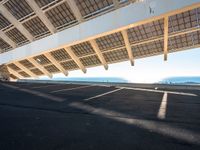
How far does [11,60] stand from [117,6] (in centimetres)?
1678

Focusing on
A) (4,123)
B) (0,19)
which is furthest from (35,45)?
(4,123)

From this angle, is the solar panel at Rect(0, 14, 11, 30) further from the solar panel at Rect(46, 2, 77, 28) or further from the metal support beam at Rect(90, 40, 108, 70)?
the metal support beam at Rect(90, 40, 108, 70)

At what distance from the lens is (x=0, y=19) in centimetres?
2188

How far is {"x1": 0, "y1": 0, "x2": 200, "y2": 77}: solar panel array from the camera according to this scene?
16.5 meters

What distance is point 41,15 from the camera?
736 inches

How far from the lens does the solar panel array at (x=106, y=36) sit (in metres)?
16.5

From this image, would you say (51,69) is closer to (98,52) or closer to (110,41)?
(98,52)

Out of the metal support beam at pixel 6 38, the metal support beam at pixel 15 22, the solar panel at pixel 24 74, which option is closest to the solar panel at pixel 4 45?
the metal support beam at pixel 6 38

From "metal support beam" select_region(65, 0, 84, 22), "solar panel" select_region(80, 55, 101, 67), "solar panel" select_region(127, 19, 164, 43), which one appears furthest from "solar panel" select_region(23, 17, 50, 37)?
"solar panel" select_region(127, 19, 164, 43)

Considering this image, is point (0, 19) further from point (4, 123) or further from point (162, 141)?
point (162, 141)

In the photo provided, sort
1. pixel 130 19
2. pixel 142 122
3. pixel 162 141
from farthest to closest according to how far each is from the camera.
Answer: pixel 130 19
pixel 142 122
pixel 162 141

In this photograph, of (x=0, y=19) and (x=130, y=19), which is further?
(x=0, y=19)

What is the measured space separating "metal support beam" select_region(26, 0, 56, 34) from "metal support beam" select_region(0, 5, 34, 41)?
12.3ft

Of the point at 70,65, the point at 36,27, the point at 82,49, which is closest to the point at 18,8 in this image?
the point at 36,27
